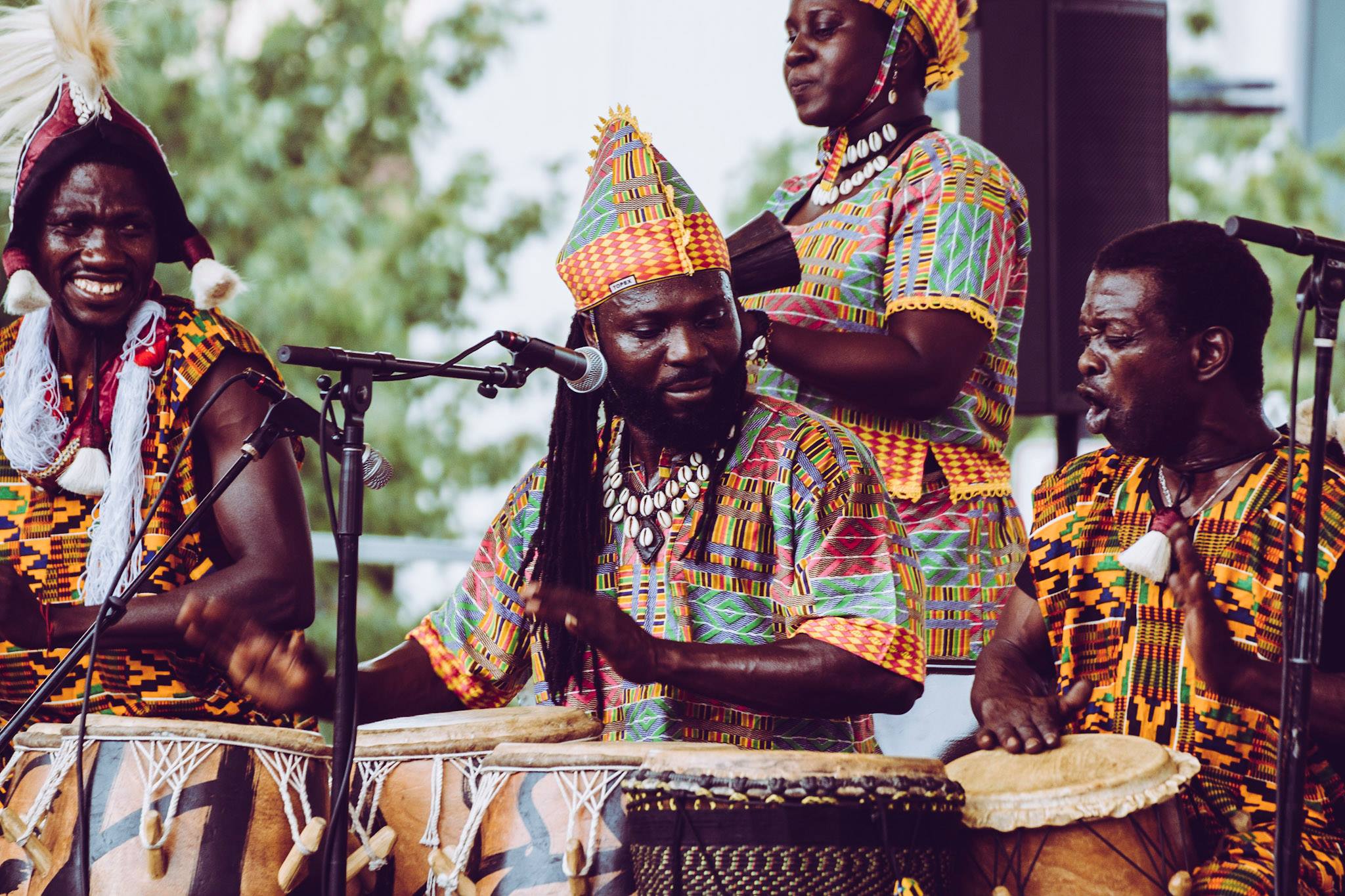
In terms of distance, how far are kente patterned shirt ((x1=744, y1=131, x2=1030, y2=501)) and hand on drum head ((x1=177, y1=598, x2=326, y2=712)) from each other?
128 centimetres

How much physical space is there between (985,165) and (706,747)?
5.64 ft

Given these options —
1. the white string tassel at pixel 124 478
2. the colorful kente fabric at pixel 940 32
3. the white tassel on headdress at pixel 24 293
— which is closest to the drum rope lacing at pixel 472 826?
the white string tassel at pixel 124 478

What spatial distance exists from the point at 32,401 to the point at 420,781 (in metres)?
1.30

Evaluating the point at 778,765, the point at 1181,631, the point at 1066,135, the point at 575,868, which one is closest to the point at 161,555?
the point at 575,868

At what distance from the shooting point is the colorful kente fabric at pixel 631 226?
3064mm

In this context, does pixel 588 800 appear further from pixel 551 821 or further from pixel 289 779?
pixel 289 779

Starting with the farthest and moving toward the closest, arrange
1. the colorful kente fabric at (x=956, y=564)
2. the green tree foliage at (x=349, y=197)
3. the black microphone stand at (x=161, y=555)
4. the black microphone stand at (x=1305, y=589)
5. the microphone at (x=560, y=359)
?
the green tree foliage at (x=349, y=197)
the colorful kente fabric at (x=956, y=564)
the black microphone stand at (x=161, y=555)
the microphone at (x=560, y=359)
the black microphone stand at (x=1305, y=589)

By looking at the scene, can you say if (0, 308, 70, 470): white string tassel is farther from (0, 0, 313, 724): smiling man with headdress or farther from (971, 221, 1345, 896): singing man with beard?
(971, 221, 1345, 896): singing man with beard

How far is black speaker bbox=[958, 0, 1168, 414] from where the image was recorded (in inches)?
181

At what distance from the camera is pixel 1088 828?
2.62 metres

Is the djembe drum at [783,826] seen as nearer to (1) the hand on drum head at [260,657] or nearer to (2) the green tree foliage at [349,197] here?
(1) the hand on drum head at [260,657]

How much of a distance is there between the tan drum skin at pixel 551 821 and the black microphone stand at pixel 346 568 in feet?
1.05

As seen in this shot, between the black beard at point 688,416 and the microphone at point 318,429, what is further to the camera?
the black beard at point 688,416

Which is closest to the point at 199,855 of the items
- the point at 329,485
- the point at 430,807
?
the point at 430,807
